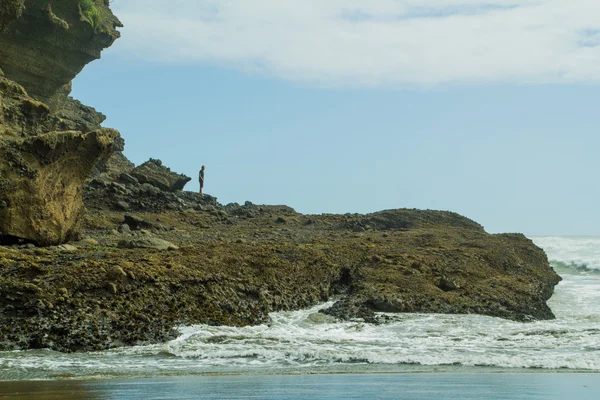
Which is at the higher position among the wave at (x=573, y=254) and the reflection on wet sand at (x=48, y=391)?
the wave at (x=573, y=254)

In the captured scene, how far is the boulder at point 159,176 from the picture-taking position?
95.8 ft

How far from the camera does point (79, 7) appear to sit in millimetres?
29344

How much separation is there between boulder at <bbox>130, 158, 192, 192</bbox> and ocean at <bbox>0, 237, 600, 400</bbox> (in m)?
15.5

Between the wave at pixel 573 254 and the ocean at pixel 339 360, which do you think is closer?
the ocean at pixel 339 360

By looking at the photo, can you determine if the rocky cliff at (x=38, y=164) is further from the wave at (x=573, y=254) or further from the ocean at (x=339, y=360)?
the wave at (x=573, y=254)

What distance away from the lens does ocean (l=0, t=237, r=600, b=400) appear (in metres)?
8.17

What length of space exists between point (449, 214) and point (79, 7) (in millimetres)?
15814

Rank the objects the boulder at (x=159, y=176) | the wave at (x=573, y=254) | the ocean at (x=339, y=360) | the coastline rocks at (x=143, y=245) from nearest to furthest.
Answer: the ocean at (x=339, y=360), the coastline rocks at (x=143, y=245), the boulder at (x=159, y=176), the wave at (x=573, y=254)

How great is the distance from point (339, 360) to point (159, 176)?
20.6m

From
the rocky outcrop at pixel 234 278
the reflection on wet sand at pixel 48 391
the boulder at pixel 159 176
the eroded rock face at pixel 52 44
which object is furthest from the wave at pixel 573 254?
the reflection on wet sand at pixel 48 391

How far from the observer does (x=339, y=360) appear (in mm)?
10383

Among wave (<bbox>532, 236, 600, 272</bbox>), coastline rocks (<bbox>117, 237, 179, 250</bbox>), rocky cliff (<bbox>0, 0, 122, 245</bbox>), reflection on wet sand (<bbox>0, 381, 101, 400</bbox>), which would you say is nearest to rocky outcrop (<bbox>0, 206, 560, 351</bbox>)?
coastline rocks (<bbox>117, 237, 179, 250</bbox>)

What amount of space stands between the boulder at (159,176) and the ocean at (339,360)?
15527 mm

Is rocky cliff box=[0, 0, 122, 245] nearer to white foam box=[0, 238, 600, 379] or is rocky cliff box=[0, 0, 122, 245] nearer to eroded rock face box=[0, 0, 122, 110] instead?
white foam box=[0, 238, 600, 379]
